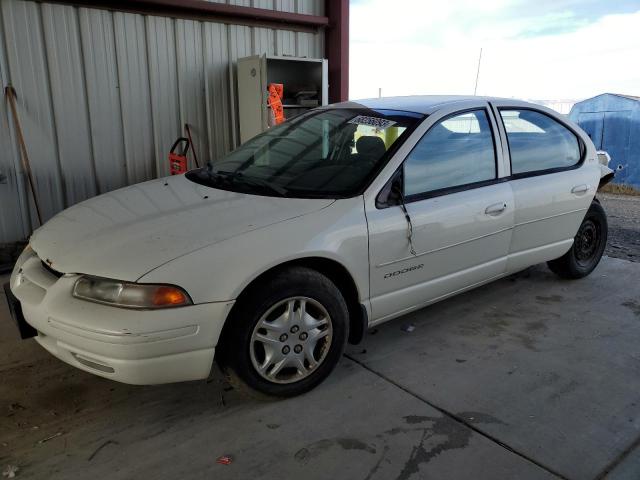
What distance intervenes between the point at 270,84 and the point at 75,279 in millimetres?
4455

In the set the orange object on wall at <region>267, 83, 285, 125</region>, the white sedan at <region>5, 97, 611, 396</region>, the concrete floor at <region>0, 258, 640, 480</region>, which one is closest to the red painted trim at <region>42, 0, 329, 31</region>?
the orange object on wall at <region>267, 83, 285, 125</region>

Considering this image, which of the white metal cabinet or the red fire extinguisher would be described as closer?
the red fire extinguisher

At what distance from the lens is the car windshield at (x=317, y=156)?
2955 mm

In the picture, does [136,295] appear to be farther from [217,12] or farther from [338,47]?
[338,47]

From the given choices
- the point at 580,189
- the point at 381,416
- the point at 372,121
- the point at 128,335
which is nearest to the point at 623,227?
the point at 580,189

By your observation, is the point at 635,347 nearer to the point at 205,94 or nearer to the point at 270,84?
the point at 270,84

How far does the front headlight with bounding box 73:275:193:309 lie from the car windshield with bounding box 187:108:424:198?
2.94 ft

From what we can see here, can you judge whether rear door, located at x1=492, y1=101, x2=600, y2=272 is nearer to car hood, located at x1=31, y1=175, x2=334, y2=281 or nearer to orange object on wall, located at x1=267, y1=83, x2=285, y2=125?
car hood, located at x1=31, y1=175, x2=334, y2=281

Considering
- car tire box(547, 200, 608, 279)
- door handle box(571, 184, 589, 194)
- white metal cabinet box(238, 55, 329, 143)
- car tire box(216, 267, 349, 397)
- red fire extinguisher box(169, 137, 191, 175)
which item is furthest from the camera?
white metal cabinet box(238, 55, 329, 143)

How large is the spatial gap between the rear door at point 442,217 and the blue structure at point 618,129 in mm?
9848

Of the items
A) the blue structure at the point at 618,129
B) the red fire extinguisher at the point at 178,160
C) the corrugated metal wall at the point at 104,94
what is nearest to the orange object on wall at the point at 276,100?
the corrugated metal wall at the point at 104,94

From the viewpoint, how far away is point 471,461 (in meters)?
2.26

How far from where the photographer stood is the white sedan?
2.29 meters

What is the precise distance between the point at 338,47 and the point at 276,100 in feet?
4.67
